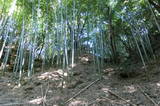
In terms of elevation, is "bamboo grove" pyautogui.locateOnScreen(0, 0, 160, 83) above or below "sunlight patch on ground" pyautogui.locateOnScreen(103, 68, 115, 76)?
above

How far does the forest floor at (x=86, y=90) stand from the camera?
3.71m

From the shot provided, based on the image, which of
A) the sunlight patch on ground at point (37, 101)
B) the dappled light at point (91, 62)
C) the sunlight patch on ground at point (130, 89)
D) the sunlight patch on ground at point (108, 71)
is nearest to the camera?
the sunlight patch on ground at point (37, 101)

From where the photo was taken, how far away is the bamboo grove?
21.1 feet

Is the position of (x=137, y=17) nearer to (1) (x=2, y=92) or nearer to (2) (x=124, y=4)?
(2) (x=124, y=4)

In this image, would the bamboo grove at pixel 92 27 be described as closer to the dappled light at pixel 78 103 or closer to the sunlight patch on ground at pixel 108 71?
the sunlight patch on ground at pixel 108 71

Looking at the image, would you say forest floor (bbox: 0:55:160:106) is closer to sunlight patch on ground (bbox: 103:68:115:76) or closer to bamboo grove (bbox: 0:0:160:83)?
sunlight patch on ground (bbox: 103:68:115:76)

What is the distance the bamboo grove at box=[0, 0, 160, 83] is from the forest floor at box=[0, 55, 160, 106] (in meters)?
0.77

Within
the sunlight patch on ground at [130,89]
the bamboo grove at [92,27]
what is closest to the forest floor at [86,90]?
the sunlight patch on ground at [130,89]

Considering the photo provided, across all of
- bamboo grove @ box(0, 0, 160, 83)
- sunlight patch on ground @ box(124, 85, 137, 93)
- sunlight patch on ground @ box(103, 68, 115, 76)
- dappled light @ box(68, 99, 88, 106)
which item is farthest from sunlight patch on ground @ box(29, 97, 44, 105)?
sunlight patch on ground @ box(103, 68, 115, 76)

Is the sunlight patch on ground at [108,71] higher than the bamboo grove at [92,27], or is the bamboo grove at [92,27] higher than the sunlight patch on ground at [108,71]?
the bamboo grove at [92,27]

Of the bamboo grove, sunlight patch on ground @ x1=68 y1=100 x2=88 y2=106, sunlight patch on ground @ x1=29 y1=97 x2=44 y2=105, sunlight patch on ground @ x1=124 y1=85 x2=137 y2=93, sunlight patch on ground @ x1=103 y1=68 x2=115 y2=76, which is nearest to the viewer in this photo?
sunlight patch on ground @ x1=68 y1=100 x2=88 y2=106

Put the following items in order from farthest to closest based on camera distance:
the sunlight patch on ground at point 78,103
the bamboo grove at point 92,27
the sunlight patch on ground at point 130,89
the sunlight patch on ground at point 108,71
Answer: the bamboo grove at point 92,27 → the sunlight patch on ground at point 108,71 → the sunlight patch on ground at point 130,89 → the sunlight patch on ground at point 78,103

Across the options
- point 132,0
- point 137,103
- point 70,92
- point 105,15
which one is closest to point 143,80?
point 137,103

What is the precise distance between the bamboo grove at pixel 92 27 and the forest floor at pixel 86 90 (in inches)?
30.5
